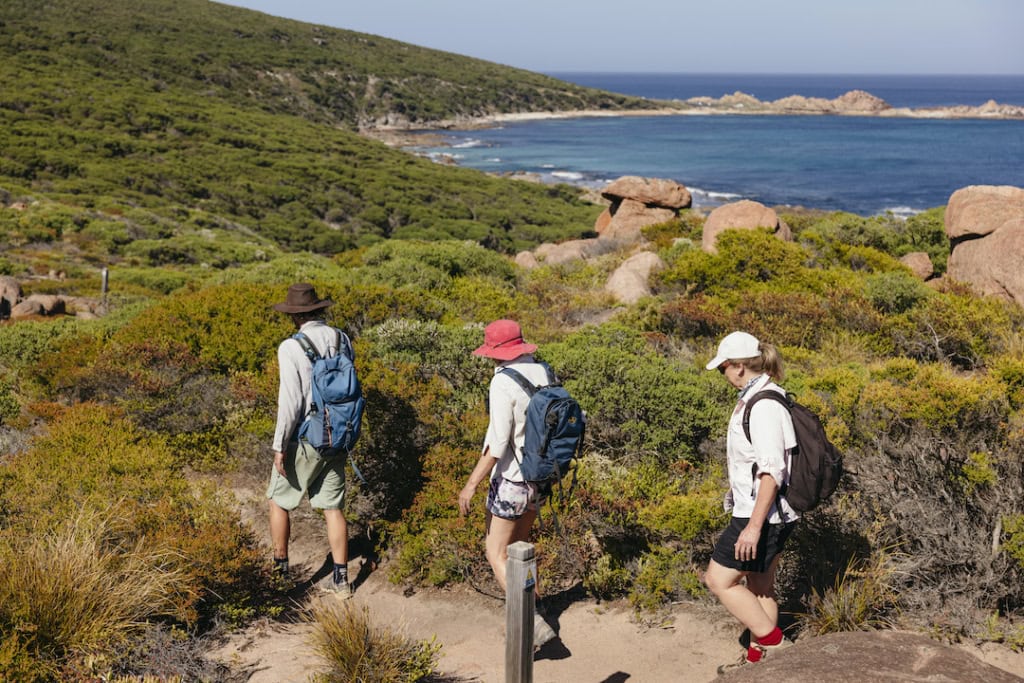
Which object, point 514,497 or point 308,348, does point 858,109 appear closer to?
point 308,348

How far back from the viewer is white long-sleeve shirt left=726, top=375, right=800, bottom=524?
320 centimetres

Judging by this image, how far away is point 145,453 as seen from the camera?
538 centimetres

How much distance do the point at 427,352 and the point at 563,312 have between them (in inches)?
141

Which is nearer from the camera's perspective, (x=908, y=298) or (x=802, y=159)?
(x=908, y=298)

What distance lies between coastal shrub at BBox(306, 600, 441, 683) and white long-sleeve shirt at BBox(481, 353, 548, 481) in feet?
3.24

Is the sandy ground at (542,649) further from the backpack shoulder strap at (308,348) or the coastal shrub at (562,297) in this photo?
the coastal shrub at (562,297)

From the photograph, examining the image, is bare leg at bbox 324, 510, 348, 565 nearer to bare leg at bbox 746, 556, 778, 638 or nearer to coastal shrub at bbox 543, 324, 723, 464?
coastal shrub at bbox 543, 324, 723, 464

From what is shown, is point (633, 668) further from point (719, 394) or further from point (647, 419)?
point (719, 394)

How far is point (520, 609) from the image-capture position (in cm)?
309

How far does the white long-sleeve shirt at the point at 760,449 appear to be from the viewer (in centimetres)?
320

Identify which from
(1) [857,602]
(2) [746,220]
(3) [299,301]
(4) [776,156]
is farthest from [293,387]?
(4) [776,156]

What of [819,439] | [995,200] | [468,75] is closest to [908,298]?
[995,200]

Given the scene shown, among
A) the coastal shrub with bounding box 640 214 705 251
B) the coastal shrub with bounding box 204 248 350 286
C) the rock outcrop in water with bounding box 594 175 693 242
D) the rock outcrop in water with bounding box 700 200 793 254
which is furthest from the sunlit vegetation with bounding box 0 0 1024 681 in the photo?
the rock outcrop in water with bounding box 594 175 693 242

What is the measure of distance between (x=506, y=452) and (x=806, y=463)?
145 centimetres
